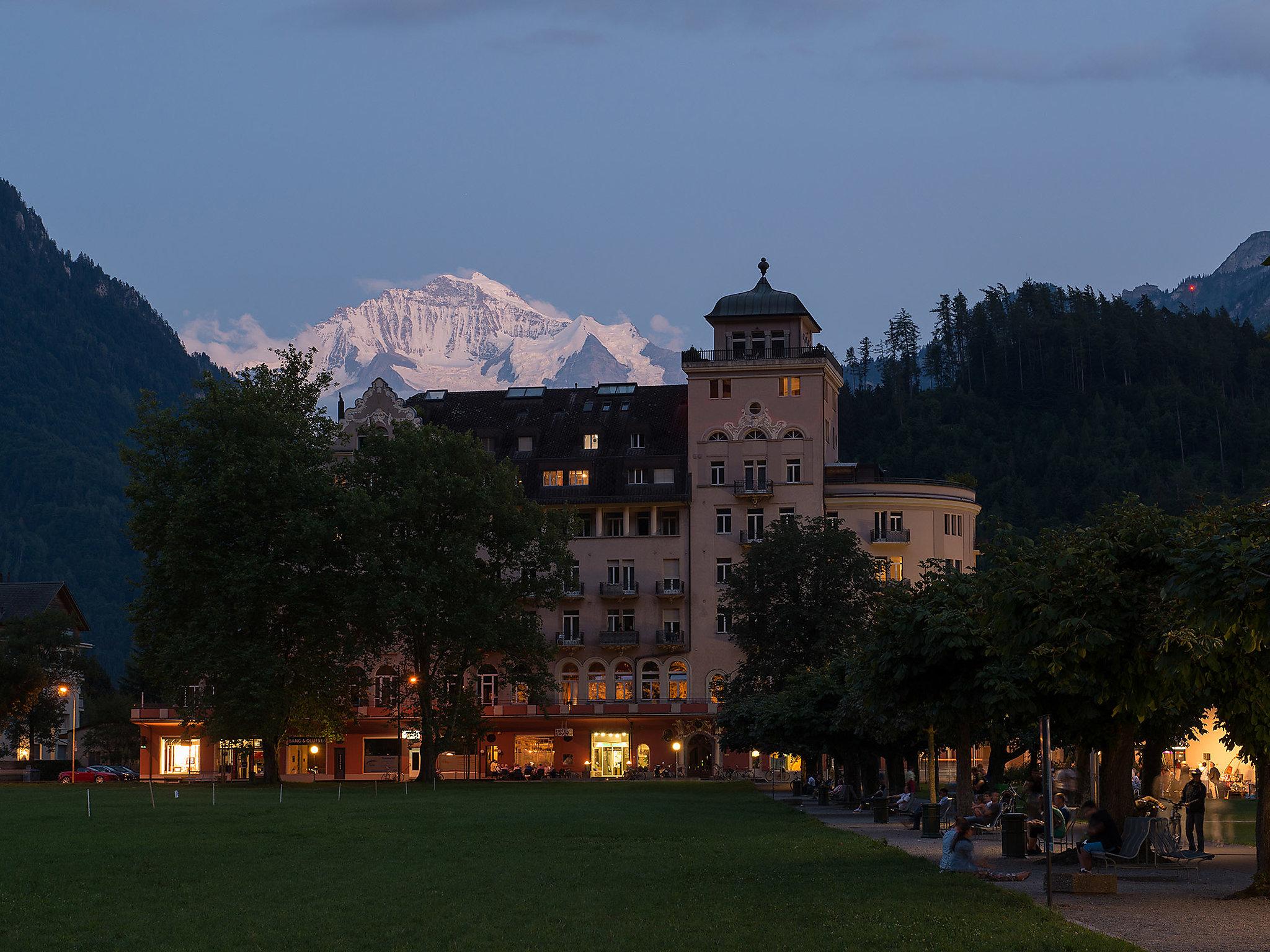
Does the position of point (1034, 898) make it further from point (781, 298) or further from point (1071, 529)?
point (781, 298)

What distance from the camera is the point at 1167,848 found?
90.7 ft

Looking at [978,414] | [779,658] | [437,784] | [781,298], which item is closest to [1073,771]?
[779,658]

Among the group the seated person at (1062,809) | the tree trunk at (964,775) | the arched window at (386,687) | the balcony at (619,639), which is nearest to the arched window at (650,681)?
the balcony at (619,639)

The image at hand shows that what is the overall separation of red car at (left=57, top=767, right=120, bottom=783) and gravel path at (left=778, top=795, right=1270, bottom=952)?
75.4 m

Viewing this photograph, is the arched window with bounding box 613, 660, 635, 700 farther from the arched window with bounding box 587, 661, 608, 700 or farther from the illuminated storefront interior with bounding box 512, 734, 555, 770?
the illuminated storefront interior with bounding box 512, 734, 555, 770

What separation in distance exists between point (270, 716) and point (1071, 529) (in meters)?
55.1

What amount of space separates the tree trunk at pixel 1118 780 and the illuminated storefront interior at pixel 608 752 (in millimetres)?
80708

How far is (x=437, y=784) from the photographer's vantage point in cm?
8275

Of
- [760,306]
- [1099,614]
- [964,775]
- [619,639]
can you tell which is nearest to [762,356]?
[760,306]

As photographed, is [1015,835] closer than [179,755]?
Yes

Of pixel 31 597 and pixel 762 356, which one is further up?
pixel 762 356

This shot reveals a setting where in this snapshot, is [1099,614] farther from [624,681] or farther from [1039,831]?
[624,681]

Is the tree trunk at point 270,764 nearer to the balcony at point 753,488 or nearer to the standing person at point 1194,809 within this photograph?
the balcony at point 753,488

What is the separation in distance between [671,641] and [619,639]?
11.5 ft
